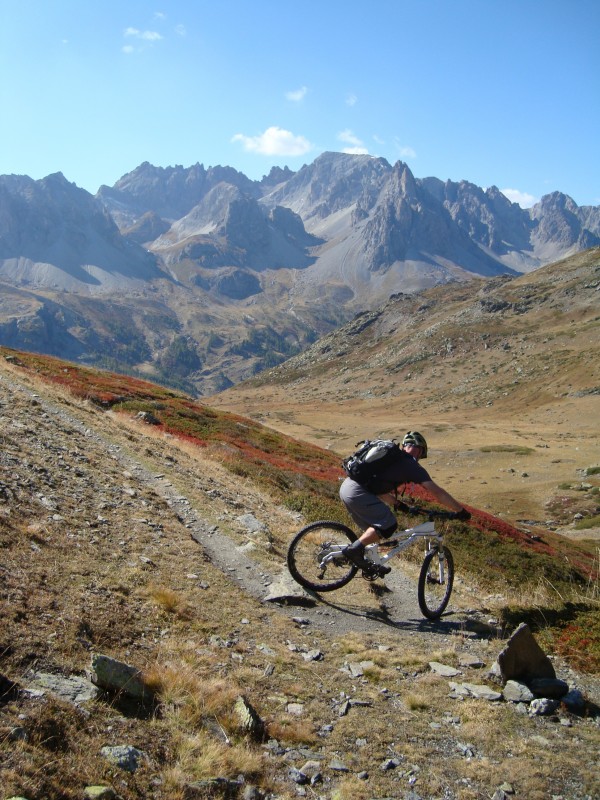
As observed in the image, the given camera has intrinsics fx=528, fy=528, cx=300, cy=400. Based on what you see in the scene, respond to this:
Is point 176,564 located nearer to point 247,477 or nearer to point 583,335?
point 247,477

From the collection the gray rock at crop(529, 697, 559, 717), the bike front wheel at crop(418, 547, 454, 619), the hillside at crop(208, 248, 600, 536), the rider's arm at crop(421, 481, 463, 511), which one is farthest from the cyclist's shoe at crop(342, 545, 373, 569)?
the hillside at crop(208, 248, 600, 536)

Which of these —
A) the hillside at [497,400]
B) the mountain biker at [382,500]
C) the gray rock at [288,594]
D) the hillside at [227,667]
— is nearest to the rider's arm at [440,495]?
the mountain biker at [382,500]

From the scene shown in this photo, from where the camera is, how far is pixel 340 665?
7.80m

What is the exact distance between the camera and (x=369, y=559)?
9.98m

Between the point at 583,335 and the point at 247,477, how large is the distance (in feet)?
453

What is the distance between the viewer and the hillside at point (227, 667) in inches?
194

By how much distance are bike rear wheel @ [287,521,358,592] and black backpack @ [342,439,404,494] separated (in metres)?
1.30

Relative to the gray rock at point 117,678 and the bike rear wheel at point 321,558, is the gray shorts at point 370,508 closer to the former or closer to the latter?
the bike rear wheel at point 321,558

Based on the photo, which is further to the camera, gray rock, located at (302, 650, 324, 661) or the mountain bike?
the mountain bike

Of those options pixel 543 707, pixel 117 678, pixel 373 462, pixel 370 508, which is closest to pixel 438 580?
pixel 370 508

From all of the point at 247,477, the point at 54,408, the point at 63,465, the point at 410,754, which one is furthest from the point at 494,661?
the point at 54,408

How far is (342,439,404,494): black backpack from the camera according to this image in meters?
9.41

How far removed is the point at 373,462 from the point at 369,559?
194cm

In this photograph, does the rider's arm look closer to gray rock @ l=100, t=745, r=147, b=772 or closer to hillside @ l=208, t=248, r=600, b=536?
gray rock @ l=100, t=745, r=147, b=772
